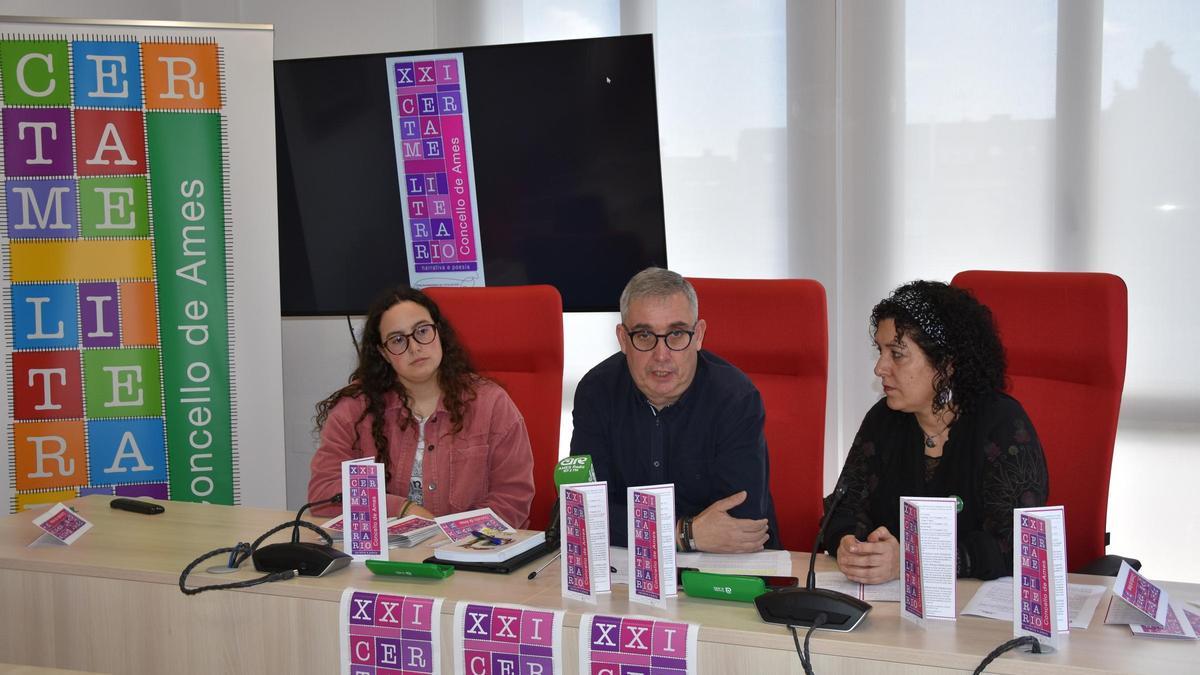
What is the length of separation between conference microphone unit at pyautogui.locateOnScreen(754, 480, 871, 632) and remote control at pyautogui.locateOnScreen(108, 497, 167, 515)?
1.46 metres

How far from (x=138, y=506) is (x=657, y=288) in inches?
50.3

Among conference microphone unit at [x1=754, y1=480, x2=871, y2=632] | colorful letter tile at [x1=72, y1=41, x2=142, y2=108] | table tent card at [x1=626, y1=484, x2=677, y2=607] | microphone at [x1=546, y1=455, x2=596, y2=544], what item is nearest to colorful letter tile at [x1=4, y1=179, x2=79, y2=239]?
colorful letter tile at [x1=72, y1=41, x2=142, y2=108]

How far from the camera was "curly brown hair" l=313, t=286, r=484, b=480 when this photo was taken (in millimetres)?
2490

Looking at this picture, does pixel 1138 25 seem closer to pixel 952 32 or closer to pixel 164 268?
pixel 952 32

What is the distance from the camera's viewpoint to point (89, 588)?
1916 millimetres

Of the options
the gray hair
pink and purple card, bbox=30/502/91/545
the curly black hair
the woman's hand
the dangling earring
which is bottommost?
the woman's hand

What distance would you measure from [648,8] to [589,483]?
267cm

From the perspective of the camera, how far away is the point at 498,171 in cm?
334

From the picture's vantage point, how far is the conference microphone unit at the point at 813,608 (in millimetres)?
1500

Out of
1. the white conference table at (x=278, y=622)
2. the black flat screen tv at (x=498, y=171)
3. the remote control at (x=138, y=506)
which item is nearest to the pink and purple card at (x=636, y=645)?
the white conference table at (x=278, y=622)

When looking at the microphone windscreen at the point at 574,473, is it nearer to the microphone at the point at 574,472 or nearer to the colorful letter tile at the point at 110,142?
the microphone at the point at 574,472

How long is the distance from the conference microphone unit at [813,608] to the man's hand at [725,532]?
0.36m

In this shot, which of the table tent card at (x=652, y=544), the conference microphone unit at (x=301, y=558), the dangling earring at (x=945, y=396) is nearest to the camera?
the table tent card at (x=652, y=544)

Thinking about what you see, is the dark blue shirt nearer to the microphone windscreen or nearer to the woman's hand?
the woman's hand
